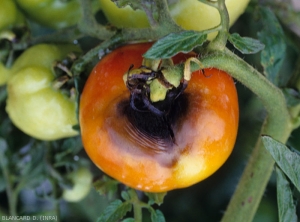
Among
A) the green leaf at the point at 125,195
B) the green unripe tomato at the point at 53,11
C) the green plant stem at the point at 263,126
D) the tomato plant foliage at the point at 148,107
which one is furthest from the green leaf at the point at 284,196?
→ the green unripe tomato at the point at 53,11

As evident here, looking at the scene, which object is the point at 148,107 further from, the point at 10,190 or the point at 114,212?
the point at 10,190

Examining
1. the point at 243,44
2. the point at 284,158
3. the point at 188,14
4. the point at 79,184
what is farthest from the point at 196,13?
the point at 79,184

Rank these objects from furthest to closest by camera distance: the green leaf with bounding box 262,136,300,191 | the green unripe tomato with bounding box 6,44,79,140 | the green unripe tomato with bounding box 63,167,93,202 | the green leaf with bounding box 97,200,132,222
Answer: the green unripe tomato with bounding box 63,167,93,202, the green unripe tomato with bounding box 6,44,79,140, the green leaf with bounding box 97,200,132,222, the green leaf with bounding box 262,136,300,191

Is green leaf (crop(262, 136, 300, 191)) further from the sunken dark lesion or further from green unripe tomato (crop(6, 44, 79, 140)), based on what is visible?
green unripe tomato (crop(6, 44, 79, 140))

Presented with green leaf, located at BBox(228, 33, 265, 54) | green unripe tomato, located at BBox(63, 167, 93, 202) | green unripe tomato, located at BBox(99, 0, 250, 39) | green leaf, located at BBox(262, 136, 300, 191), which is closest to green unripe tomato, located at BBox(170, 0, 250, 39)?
green unripe tomato, located at BBox(99, 0, 250, 39)

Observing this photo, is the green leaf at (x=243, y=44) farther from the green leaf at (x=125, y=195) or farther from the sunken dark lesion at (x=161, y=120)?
the green leaf at (x=125, y=195)

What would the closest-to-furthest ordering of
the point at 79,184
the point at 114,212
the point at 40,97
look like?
the point at 114,212, the point at 40,97, the point at 79,184
